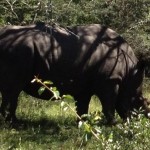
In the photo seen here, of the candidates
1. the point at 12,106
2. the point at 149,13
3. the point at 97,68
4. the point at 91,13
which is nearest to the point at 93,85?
the point at 97,68

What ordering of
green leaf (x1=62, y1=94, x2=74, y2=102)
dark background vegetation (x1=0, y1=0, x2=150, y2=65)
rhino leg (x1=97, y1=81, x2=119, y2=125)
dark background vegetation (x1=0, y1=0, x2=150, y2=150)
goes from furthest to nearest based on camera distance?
dark background vegetation (x1=0, y1=0, x2=150, y2=65) → rhino leg (x1=97, y1=81, x2=119, y2=125) → dark background vegetation (x1=0, y1=0, x2=150, y2=150) → green leaf (x1=62, y1=94, x2=74, y2=102)

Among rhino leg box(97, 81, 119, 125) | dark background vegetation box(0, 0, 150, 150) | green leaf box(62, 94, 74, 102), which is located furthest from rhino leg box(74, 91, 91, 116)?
green leaf box(62, 94, 74, 102)

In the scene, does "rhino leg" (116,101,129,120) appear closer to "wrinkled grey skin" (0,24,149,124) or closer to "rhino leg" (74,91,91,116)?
"wrinkled grey skin" (0,24,149,124)

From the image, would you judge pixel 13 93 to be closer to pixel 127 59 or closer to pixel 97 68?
pixel 97 68

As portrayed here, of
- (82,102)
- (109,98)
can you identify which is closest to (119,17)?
(82,102)

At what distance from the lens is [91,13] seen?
37.0 feet

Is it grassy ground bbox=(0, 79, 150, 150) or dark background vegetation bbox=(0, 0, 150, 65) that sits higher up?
dark background vegetation bbox=(0, 0, 150, 65)

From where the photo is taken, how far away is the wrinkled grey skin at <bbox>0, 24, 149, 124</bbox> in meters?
8.28

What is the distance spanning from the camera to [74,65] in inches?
341

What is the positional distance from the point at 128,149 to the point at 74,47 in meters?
4.01

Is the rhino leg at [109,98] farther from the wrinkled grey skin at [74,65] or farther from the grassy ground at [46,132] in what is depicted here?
the grassy ground at [46,132]

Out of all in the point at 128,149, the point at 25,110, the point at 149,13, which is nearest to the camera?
the point at 128,149

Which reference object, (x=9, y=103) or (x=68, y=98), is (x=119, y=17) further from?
(x=68, y=98)

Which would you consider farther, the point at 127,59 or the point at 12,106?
the point at 127,59
